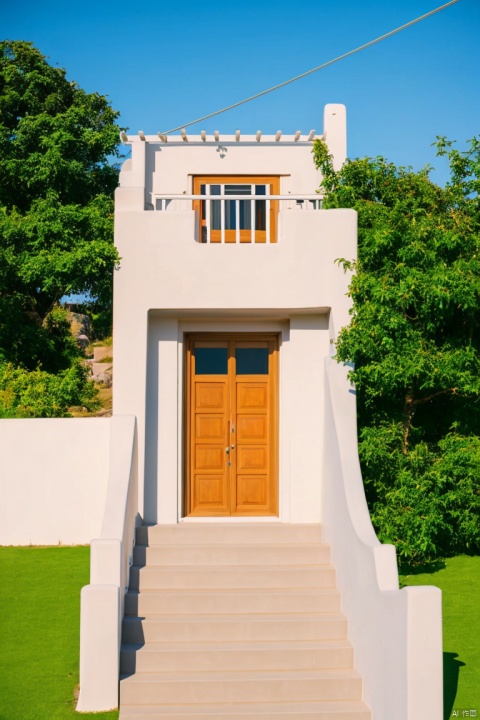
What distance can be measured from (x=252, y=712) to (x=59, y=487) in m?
5.24

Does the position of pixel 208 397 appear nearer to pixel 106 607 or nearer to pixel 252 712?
pixel 106 607

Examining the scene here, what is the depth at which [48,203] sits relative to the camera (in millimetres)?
18016

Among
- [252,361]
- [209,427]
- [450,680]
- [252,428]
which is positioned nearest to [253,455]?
[252,428]

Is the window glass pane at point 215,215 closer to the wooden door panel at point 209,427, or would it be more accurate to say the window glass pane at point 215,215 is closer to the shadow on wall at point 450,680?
the wooden door panel at point 209,427

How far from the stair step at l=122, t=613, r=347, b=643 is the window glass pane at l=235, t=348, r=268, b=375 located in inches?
144

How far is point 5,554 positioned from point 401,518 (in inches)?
205

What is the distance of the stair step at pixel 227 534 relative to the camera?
36.5 ft

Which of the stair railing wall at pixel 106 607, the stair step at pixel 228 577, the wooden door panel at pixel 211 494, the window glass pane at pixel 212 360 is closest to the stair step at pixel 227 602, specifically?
the stair step at pixel 228 577

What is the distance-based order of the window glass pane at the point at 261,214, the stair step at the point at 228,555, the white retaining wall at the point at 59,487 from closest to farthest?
the stair step at the point at 228,555 < the white retaining wall at the point at 59,487 < the window glass pane at the point at 261,214

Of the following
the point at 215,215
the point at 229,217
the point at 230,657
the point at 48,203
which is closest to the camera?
the point at 230,657

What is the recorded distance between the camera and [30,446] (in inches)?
517

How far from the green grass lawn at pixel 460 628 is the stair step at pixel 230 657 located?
3.48 feet

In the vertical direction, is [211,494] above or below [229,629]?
above

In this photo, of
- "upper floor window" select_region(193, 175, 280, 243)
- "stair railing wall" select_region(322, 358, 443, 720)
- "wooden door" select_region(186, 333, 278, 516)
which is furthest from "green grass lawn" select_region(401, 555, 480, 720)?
"upper floor window" select_region(193, 175, 280, 243)
